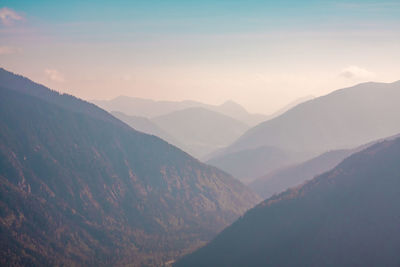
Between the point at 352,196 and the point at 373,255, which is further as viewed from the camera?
the point at 352,196

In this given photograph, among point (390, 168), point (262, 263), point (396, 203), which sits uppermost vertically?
point (390, 168)

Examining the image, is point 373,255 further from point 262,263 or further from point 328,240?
point 262,263

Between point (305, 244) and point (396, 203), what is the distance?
42390 mm

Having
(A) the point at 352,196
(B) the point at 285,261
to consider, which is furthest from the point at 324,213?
(B) the point at 285,261

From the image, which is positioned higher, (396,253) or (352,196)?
(352,196)

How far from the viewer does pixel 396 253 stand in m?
152

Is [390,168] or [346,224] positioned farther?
[390,168]

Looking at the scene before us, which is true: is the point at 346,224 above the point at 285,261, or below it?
above

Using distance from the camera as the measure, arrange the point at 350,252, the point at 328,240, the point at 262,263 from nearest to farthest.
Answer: the point at 350,252 < the point at 328,240 < the point at 262,263

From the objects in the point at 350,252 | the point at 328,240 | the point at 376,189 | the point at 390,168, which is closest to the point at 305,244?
the point at 328,240

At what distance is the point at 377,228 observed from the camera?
169m

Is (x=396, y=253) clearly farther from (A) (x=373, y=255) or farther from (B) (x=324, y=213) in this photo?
(B) (x=324, y=213)

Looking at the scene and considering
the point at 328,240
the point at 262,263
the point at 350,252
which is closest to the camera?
the point at 350,252

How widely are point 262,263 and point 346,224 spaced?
4275 cm
